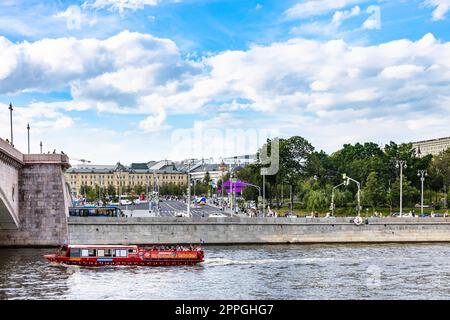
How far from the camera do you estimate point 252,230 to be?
70125 millimetres

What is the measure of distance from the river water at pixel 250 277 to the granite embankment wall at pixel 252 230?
7.70 m

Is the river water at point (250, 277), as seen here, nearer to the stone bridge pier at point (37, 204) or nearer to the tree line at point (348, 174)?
the stone bridge pier at point (37, 204)

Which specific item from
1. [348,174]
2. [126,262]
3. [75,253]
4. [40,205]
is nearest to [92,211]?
[40,205]

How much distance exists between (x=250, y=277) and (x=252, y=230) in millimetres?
25035

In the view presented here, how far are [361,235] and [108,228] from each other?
2771 cm

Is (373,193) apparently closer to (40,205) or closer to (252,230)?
(252,230)

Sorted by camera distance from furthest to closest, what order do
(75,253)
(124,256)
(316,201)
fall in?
1. (316,201)
2. (124,256)
3. (75,253)

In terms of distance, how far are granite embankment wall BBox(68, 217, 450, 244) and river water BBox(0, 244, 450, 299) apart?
7703 mm

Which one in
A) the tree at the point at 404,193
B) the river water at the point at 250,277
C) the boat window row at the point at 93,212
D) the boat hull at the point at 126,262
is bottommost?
the river water at the point at 250,277

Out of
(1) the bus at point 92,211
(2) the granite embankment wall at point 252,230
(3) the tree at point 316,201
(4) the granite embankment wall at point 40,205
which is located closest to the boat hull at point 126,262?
(4) the granite embankment wall at point 40,205

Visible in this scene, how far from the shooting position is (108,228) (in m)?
67.4

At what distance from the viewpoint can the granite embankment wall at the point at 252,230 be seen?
221 ft
